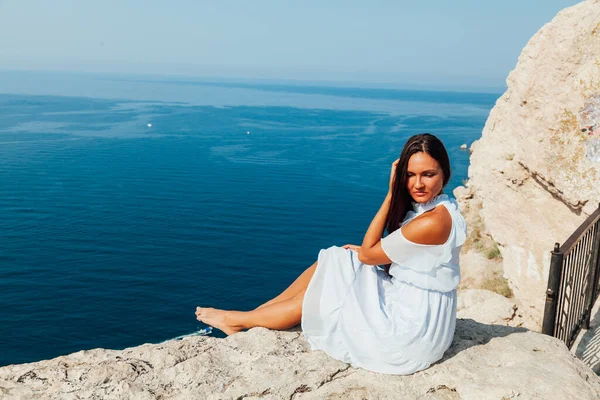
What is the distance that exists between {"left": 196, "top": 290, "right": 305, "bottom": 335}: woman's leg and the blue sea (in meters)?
27.0

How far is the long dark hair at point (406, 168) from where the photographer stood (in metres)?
4.61

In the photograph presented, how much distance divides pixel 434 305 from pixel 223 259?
35965 millimetres

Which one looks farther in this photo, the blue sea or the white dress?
the blue sea

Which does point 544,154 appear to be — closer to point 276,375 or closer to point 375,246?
point 375,246

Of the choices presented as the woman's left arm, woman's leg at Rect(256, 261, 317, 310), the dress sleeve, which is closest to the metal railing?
the dress sleeve

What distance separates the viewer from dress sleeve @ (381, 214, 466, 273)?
14.8 feet

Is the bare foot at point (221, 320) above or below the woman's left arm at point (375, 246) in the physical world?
below

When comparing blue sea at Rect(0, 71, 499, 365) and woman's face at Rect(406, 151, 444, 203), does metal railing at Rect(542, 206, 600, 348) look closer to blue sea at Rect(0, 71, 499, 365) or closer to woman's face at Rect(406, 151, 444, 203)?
woman's face at Rect(406, 151, 444, 203)

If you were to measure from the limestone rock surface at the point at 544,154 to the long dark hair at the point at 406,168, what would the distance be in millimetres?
6432

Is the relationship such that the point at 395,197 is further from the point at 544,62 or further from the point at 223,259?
the point at 223,259

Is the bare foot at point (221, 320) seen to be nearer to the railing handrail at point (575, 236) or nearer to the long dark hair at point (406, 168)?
the long dark hair at point (406, 168)

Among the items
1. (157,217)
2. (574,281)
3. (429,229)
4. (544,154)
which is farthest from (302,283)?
(157,217)

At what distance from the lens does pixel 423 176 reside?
4.68m

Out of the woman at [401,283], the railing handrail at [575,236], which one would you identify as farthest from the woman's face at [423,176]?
the railing handrail at [575,236]
